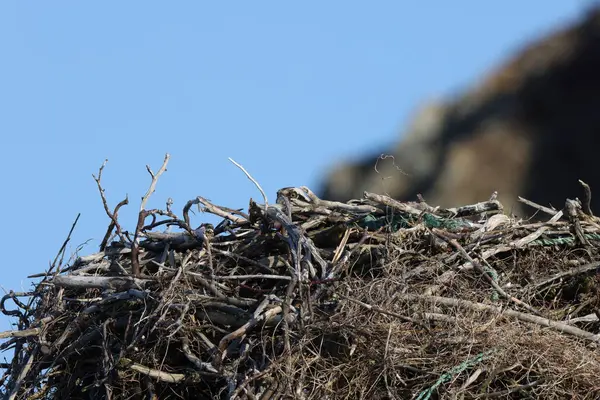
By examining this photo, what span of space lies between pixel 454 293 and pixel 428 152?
17.8 meters

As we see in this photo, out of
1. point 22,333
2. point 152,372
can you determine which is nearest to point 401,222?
point 152,372

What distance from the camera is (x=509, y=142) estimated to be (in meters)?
21.9

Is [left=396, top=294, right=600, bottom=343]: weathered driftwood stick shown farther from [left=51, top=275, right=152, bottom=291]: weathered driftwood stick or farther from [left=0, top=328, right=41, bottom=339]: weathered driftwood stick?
[left=0, top=328, right=41, bottom=339]: weathered driftwood stick

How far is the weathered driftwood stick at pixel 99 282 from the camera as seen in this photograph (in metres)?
5.96

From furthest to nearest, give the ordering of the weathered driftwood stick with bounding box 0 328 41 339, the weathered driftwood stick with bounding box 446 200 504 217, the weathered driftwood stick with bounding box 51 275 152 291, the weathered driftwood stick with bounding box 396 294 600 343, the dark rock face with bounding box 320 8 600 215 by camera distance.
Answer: the dark rock face with bounding box 320 8 600 215 → the weathered driftwood stick with bounding box 446 200 504 217 → the weathered driftwood stick with bounding box 0 328 41 339 → the weathered driftwood stick with bounding box 51 275 152 291 → the weathered driftwood stick with bounding box 396 294 600 343

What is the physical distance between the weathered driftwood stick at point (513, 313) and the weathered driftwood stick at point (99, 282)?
1.34 meters

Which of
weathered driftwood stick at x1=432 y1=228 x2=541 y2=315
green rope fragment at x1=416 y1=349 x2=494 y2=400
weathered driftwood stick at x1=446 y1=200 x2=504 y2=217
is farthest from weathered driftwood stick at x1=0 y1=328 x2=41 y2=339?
weathered driftwood stick at x1=446 y1=200 x2=504 y2=217

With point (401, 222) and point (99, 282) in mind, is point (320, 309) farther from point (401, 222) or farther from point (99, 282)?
point (99, 282)

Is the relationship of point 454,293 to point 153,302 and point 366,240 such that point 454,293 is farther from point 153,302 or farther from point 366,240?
point 153,302

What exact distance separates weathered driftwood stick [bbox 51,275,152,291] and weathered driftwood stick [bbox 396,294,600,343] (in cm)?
134

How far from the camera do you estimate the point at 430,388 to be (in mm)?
5543

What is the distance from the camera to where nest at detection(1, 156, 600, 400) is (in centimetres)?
561

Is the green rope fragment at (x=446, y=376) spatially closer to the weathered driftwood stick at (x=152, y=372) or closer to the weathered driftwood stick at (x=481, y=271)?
the weathered driftwood stick at (x=481, y=271)

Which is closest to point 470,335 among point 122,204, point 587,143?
point 122,204
